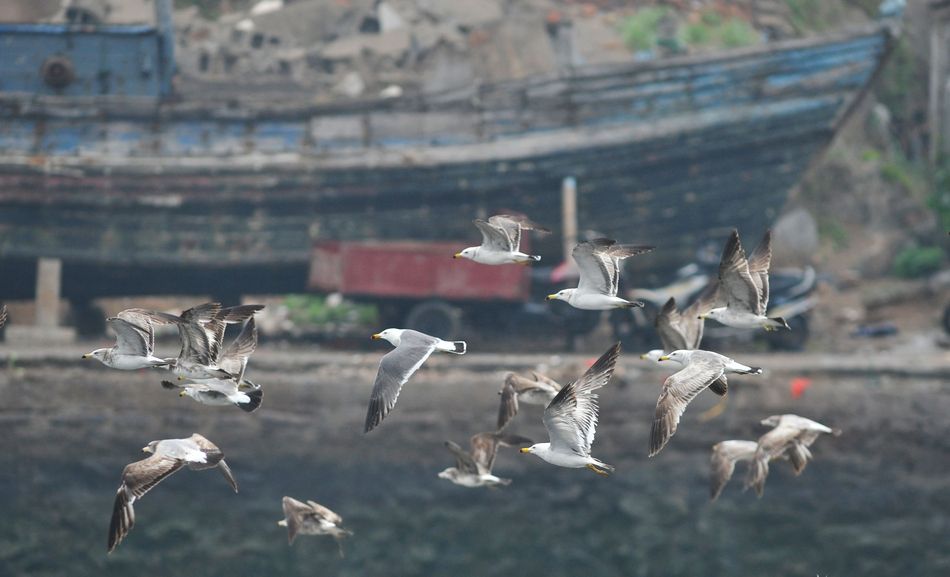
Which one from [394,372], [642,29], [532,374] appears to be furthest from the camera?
[642,29]

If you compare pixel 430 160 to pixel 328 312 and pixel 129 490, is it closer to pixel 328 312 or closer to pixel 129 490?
pixel 328 312

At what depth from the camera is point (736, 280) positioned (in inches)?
425

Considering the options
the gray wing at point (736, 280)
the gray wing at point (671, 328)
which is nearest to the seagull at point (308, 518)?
the gray wing at point (671, 328)

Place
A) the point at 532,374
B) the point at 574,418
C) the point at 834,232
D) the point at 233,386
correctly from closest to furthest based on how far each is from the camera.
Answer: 1. the point at 574,418
2. the point at 233,386
3. the point at 532,374
4. the point at 834,232

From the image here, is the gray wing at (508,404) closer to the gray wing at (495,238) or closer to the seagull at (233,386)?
the gray wing at (495,238)

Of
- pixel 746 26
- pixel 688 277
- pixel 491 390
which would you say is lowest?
pixel 491 390

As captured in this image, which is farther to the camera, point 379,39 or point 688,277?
point 379,39

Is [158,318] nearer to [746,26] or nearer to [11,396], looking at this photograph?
[11,396]

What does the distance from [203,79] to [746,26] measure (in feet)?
45.2

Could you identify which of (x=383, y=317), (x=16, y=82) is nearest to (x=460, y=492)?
(x=383, y=317)

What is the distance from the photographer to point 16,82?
83.4 ft

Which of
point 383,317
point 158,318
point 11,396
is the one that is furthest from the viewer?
point 383,317

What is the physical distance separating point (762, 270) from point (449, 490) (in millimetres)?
9338

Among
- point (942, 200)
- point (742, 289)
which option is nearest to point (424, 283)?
point (942, 200)
